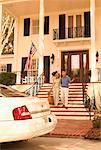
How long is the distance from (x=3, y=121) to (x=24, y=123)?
1.24 feet

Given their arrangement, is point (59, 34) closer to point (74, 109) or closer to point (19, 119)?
point (74, 109)

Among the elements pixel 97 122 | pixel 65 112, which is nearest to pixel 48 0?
pixel 65 112

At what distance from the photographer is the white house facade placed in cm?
1836

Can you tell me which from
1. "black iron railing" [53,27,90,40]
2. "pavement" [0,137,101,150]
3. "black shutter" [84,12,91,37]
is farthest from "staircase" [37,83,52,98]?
"pavement" [0,137,101,150]

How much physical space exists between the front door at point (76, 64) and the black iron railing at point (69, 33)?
1.17 meters

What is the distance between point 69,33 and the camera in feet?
62.2

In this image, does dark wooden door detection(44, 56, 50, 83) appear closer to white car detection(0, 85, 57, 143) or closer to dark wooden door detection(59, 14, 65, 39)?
dark wooden door detection(59, 14, 65, 39)

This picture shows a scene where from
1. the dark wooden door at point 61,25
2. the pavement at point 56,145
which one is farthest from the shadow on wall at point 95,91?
the pavement at point 56,145

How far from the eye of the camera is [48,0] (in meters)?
18.0

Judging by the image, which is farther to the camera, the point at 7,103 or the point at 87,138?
the point at 87,138

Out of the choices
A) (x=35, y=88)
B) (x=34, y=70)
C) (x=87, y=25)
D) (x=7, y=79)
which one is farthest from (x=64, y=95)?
(x=87, y=25)

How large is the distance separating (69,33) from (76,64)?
2.19 meters

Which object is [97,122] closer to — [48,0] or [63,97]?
[63,97]

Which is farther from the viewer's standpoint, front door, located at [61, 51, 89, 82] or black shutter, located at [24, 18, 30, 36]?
black shutter, located at [24, 18, 30, 36]
